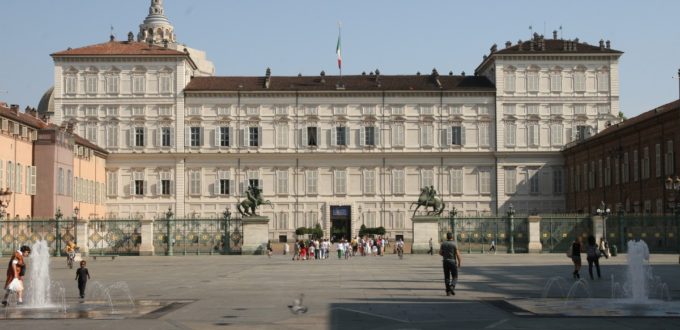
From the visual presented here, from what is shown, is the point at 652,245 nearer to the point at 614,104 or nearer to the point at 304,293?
the point at 614,104

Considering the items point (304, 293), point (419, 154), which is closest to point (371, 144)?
point (419, 154)

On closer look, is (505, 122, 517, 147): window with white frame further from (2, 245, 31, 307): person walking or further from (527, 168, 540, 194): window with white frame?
(2, 245, 31, 307): person walking

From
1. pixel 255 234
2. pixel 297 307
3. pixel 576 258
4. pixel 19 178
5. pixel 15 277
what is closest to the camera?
pixel 297 307

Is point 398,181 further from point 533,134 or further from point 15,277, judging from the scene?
point 15,277

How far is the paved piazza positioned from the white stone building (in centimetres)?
4077

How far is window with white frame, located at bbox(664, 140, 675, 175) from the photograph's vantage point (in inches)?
2229

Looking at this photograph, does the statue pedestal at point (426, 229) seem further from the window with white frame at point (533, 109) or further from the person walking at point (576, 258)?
the window with white frame at point (533, 109)

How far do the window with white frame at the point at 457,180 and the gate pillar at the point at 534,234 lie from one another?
25.8 metres

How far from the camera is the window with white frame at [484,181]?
76.3 metres

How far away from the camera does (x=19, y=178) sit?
59.1 metres

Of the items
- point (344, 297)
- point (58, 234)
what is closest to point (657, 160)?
point (58, 234)

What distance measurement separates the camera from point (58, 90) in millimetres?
75312

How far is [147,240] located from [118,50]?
29172mm

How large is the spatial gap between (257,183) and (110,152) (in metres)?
11.3
